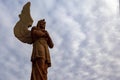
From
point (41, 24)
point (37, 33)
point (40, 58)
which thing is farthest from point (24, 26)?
point (40, 58)

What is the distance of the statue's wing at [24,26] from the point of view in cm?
1277

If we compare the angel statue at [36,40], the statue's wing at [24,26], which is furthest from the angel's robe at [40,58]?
the statue's wing at [24,26]

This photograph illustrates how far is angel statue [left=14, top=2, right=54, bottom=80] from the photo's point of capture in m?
11.6

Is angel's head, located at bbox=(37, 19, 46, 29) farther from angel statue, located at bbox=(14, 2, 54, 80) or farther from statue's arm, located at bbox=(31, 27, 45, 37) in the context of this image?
statue's arm, located at bbox=(31, 27, 45, 37)

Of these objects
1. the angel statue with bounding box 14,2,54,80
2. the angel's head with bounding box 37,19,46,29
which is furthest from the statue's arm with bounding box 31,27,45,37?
the angel's head with bounding box 37,19,46,29

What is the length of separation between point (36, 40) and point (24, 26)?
39.2 inches

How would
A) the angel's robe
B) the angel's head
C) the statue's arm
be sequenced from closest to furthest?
the angel's robe
the statue's arm
the angel's head

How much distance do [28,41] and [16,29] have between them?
29.3 inches

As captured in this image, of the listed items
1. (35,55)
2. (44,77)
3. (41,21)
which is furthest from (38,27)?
(44,77)

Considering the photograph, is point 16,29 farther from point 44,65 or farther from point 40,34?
point 44,65

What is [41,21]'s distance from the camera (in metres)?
12.8

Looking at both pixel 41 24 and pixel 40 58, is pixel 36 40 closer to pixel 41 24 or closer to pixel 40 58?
pixel 41 24

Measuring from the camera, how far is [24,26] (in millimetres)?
13039

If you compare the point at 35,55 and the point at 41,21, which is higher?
the point at 41,21
